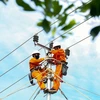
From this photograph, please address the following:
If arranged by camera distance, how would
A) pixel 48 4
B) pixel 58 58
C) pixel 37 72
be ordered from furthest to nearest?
pixel 37 72
pixel 58 58
pixel 48 4

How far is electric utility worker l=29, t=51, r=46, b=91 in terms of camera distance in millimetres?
10430

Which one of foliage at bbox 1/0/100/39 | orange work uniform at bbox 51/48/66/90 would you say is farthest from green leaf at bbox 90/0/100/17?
orange work uniform at bbox 51/48/66/90

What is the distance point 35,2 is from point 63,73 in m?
8.90

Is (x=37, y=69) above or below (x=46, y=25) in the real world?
above

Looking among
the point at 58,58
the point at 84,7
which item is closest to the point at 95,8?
the point at 84,7

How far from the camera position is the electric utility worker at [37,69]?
1043 centimetres

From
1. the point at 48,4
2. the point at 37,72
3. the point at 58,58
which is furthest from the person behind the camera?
the point at 37,72

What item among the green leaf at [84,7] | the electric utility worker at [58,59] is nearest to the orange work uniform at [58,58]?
the electric utility worker at [58,59]

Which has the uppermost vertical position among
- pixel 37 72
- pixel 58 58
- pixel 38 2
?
pixel 58 58

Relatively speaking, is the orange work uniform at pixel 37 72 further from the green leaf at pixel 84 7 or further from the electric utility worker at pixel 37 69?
the green leaf at pixel 84 7

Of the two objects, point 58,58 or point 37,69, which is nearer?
point 58,58

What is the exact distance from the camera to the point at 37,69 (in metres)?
10.6

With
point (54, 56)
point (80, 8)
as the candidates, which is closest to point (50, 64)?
point (54, 56)

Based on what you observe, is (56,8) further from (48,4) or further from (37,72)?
(37,72)
